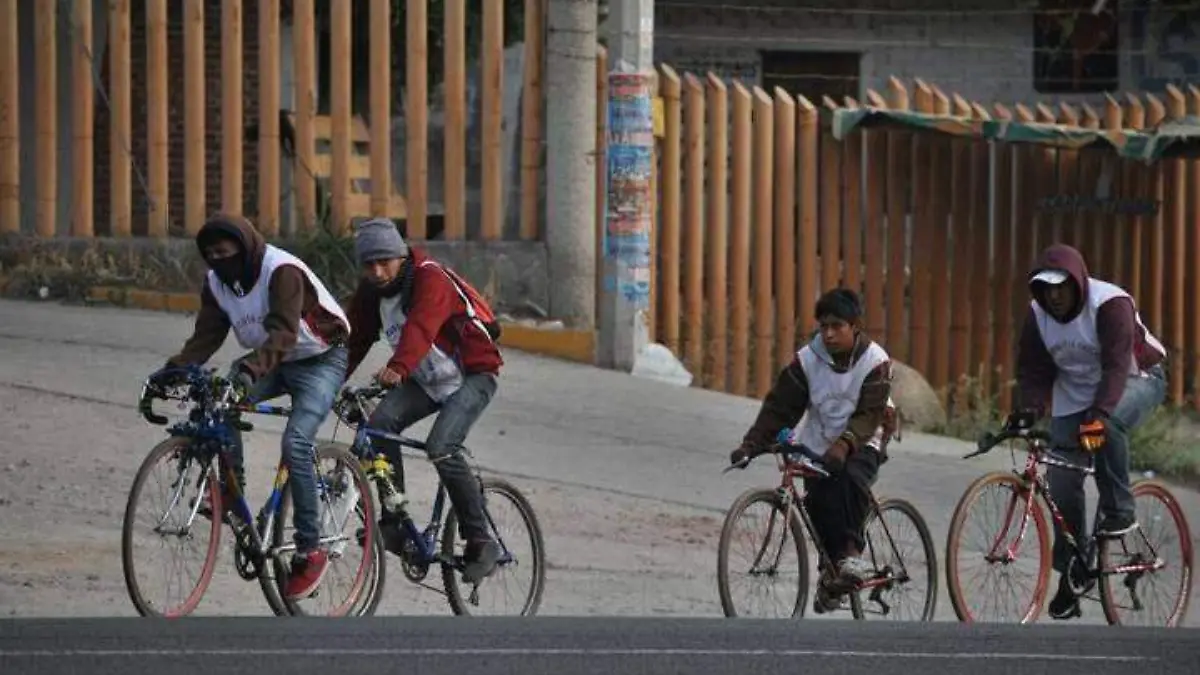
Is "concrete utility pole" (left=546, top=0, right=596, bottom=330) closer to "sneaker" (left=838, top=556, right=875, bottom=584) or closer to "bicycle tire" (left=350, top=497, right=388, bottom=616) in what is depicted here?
"sneaker" (left=838, top=556, right=875, bottom=584)

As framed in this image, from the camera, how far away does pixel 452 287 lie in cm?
921

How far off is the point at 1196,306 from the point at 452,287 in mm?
10055

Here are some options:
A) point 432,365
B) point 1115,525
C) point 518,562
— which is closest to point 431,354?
point 432,365

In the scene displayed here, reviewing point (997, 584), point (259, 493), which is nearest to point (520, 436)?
point (259, 493)

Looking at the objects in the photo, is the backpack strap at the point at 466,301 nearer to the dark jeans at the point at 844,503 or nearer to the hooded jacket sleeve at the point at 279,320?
the hooded jacket sleeve at the point at 279,320

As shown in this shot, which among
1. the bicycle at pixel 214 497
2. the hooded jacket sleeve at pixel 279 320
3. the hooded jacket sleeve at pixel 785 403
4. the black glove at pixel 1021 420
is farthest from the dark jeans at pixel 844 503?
the hooded jacket sleeve at pixel 279 320

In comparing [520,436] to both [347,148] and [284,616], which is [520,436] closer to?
[347,148]

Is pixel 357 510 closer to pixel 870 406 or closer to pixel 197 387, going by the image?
pixel 197 387

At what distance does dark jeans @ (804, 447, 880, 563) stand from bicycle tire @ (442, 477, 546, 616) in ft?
3.52

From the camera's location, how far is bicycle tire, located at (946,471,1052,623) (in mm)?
9578

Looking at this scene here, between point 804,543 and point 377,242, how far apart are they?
2.01 meters

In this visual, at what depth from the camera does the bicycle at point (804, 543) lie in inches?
362

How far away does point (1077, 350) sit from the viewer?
10.1m

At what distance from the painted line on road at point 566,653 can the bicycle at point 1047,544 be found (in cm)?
109
